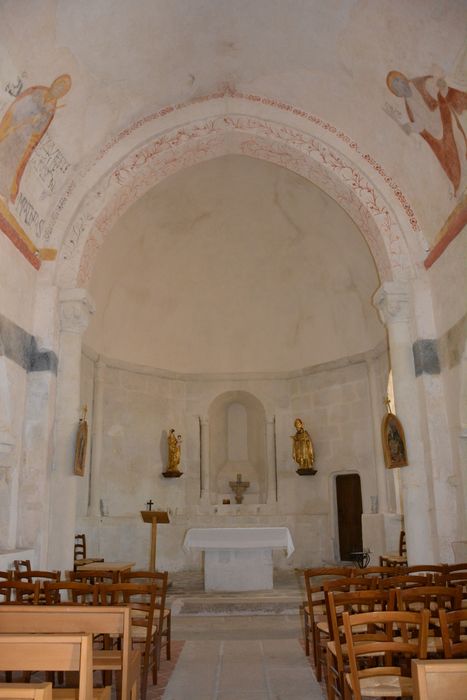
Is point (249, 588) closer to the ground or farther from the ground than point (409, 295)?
closer to the ground

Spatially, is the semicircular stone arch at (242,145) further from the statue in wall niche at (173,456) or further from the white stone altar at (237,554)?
the statue in wall niche at (173,456)

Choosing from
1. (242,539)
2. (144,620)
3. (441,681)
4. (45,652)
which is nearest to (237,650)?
(144,620)

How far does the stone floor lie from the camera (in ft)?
17.2

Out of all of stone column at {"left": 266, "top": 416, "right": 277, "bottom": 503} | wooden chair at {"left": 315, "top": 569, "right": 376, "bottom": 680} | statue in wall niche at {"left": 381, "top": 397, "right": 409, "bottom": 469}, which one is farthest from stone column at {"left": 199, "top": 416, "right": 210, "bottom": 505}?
wooden chair at {"left": 315, "top": 569, "right": 376, "bottom": 680}

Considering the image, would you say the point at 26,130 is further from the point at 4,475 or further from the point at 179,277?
the point at 179,277

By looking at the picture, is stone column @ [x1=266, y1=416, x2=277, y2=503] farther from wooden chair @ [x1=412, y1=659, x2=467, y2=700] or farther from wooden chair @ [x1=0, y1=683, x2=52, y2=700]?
wooden chair @ [x1=0, y1=683, x2=52, y2=700]

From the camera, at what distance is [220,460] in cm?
1627

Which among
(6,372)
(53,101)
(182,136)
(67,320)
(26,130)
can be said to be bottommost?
(6,372)

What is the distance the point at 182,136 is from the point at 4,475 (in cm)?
641

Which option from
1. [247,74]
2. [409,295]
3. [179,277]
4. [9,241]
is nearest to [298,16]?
[247,74]

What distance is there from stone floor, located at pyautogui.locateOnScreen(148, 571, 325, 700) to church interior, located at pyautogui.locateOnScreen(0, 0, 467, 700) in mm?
190

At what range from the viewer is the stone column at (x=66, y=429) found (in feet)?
29.4

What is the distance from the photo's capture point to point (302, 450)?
14875 mm

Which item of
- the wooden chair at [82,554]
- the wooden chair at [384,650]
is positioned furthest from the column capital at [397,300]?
the wooden chair at [82,554]
